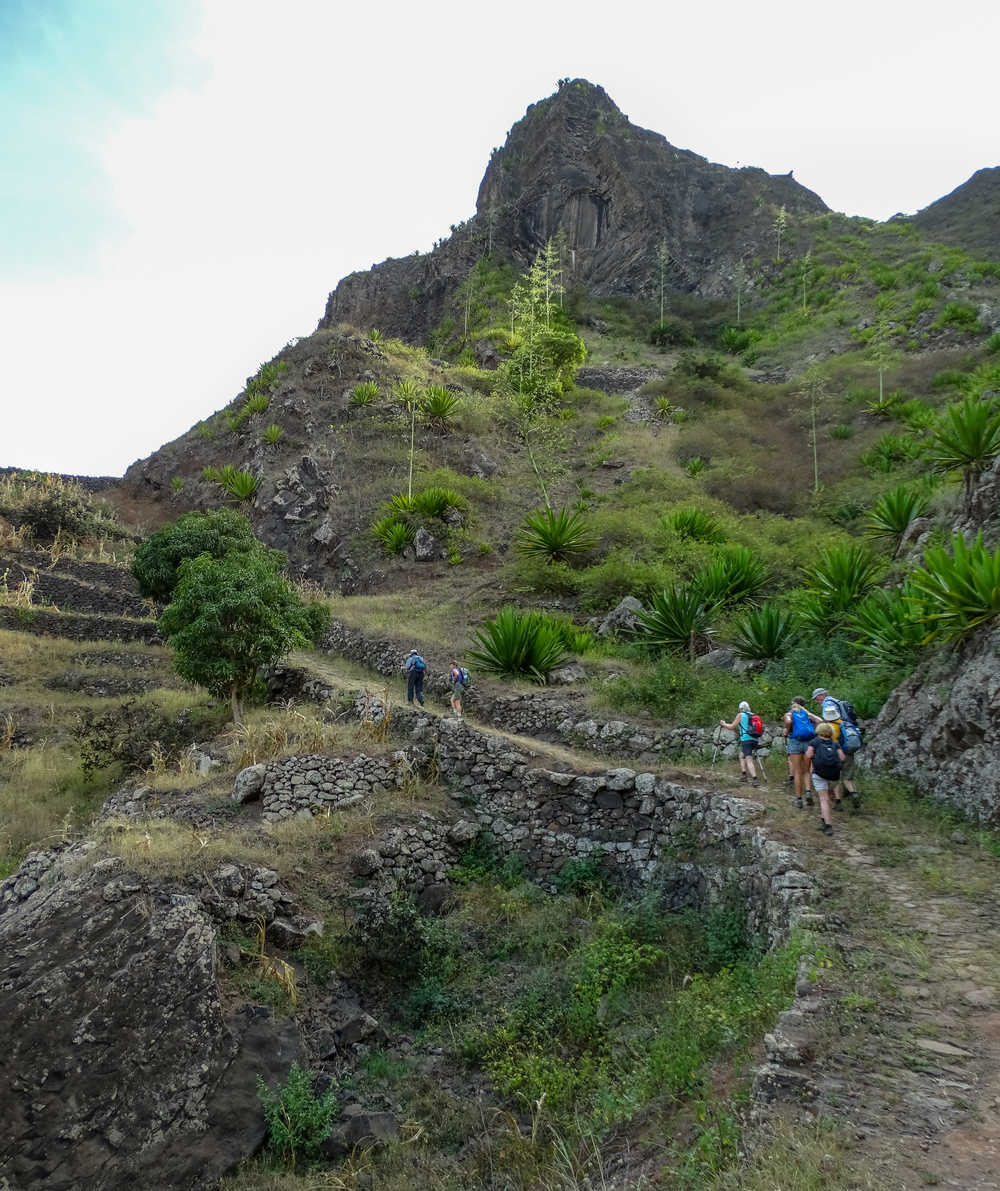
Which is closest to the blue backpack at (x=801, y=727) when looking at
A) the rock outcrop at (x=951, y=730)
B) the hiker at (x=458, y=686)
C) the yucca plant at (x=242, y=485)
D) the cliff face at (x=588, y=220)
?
the rock outcrop at (x=951, y=730)

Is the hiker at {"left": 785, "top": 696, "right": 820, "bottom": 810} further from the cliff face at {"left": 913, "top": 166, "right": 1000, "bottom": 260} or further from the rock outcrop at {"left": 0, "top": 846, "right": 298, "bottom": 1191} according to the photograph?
the cliff face at {"left": 913, "top": 166, "right": 1000, "bottom": 260}

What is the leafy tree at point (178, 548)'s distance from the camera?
1792cm

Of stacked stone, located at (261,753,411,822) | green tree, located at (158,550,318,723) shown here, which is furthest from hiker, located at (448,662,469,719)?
green tree, located at (158,550,318,723)

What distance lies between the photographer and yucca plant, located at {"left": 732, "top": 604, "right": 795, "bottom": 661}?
1081 cm

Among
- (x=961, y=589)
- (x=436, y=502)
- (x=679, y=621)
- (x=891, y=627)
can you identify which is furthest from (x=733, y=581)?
(x=436, y=502)

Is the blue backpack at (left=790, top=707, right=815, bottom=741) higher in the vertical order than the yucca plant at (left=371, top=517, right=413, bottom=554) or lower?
lower

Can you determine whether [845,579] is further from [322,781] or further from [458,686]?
[322,781]

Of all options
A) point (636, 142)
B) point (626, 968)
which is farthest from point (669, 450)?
point (636, 142)

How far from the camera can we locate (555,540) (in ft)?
54.5

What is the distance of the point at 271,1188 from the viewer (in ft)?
15.8

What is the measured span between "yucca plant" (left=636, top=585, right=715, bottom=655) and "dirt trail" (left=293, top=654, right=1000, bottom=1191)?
5.32 metres

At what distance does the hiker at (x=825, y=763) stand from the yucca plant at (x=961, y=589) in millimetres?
1552

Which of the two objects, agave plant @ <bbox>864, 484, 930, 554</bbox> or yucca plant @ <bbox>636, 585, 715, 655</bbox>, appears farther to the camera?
agave plant @ <bbox>864, 484, 930, 554</bbox>

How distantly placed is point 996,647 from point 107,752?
41.8ft
